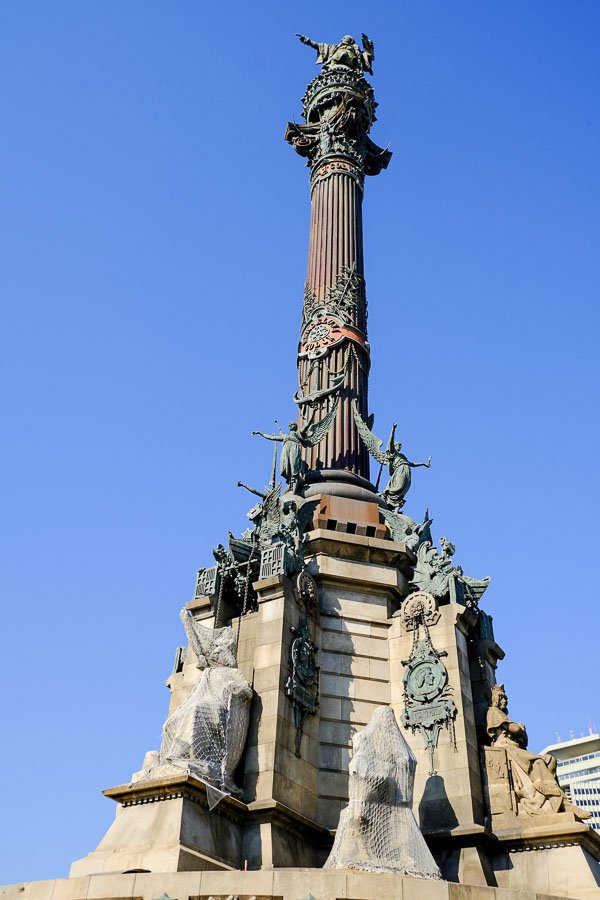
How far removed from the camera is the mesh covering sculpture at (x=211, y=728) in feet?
61.4

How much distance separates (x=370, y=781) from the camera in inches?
679

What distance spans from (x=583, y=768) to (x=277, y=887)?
406ft

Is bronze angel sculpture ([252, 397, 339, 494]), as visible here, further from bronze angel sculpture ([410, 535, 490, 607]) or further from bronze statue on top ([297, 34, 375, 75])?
bronze statue on top ([297, 34, 375, 75])

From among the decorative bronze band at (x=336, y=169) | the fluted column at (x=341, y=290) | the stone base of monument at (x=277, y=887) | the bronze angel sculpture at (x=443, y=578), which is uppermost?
the decorative bronze band at (x=336, y=169)

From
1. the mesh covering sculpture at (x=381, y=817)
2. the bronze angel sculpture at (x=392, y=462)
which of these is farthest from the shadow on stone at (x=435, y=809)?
the bronze angel sculpture at (x=392, y=462)

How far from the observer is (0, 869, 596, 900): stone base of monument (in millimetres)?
14570

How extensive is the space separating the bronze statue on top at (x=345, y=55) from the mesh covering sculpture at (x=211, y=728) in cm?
2600

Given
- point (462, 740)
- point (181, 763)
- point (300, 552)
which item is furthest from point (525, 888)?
point (300, 552)

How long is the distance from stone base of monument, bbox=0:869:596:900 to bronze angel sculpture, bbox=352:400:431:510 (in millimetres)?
12792

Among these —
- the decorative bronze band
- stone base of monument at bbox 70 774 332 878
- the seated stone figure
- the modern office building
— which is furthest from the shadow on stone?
the modern office building

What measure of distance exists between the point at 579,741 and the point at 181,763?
4241 inches

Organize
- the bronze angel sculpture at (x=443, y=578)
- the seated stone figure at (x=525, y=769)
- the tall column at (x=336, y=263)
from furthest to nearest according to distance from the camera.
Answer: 1. the tall column at (x=336, y=263)
2. the bronze angel sculpture at (x=443, y=578)
3. the seated stone figure at (x=525, y=769)

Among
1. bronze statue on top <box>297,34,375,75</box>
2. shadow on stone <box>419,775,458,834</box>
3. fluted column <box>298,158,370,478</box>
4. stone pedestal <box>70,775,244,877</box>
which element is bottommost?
stone pedestal <box>70,775,244,877</box>

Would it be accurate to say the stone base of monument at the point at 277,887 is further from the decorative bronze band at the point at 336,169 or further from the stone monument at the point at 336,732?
the decorative bronze band at the point at 336,169
